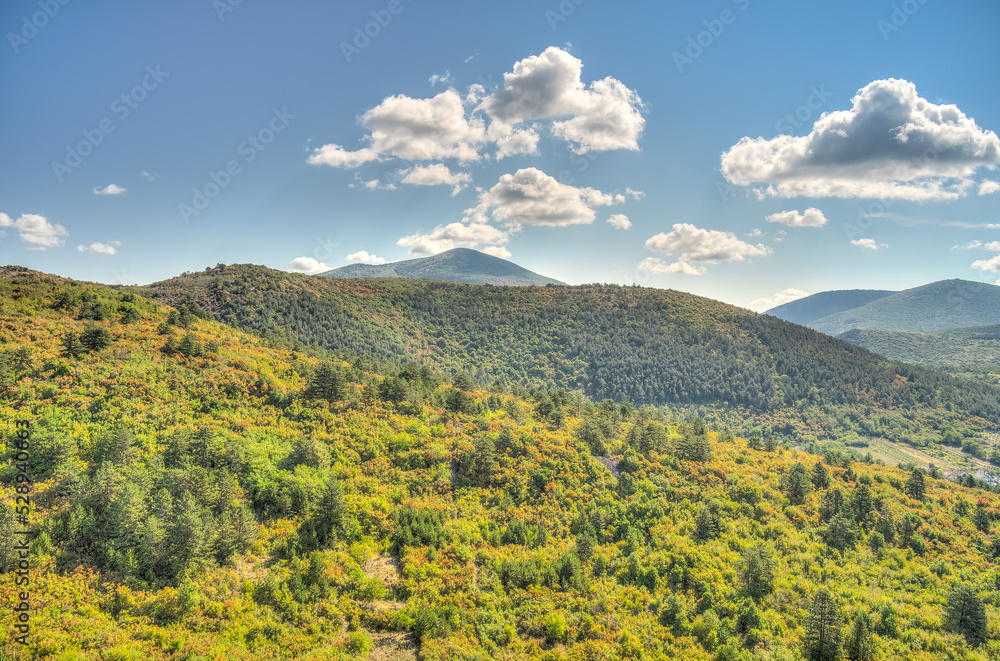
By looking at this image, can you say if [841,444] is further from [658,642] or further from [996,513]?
[658,642]

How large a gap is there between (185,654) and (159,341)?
3657cm

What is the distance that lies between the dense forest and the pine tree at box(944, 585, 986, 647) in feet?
0.34

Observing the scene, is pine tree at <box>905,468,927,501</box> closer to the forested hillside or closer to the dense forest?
the dense forest

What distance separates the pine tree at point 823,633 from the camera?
2577cm

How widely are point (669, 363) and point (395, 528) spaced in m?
173

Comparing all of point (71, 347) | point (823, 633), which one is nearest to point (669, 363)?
point (823, 633)

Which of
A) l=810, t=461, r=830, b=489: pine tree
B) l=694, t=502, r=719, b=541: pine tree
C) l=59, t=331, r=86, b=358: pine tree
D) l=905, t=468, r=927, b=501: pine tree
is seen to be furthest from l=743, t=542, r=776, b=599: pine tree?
l=59, t=331, r=86, b=358: pine tree

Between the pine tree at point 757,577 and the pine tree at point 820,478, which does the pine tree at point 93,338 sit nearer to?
the pine tree at point 757,577

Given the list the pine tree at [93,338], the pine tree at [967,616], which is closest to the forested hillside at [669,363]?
the pine tree at [93,338]

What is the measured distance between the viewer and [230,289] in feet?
497

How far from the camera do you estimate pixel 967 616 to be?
28.9 m

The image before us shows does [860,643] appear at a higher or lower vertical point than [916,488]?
lower

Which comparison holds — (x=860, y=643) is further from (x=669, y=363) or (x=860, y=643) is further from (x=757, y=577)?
(x=669, y=363)

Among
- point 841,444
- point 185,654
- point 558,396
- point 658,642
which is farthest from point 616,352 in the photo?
point 185,654
